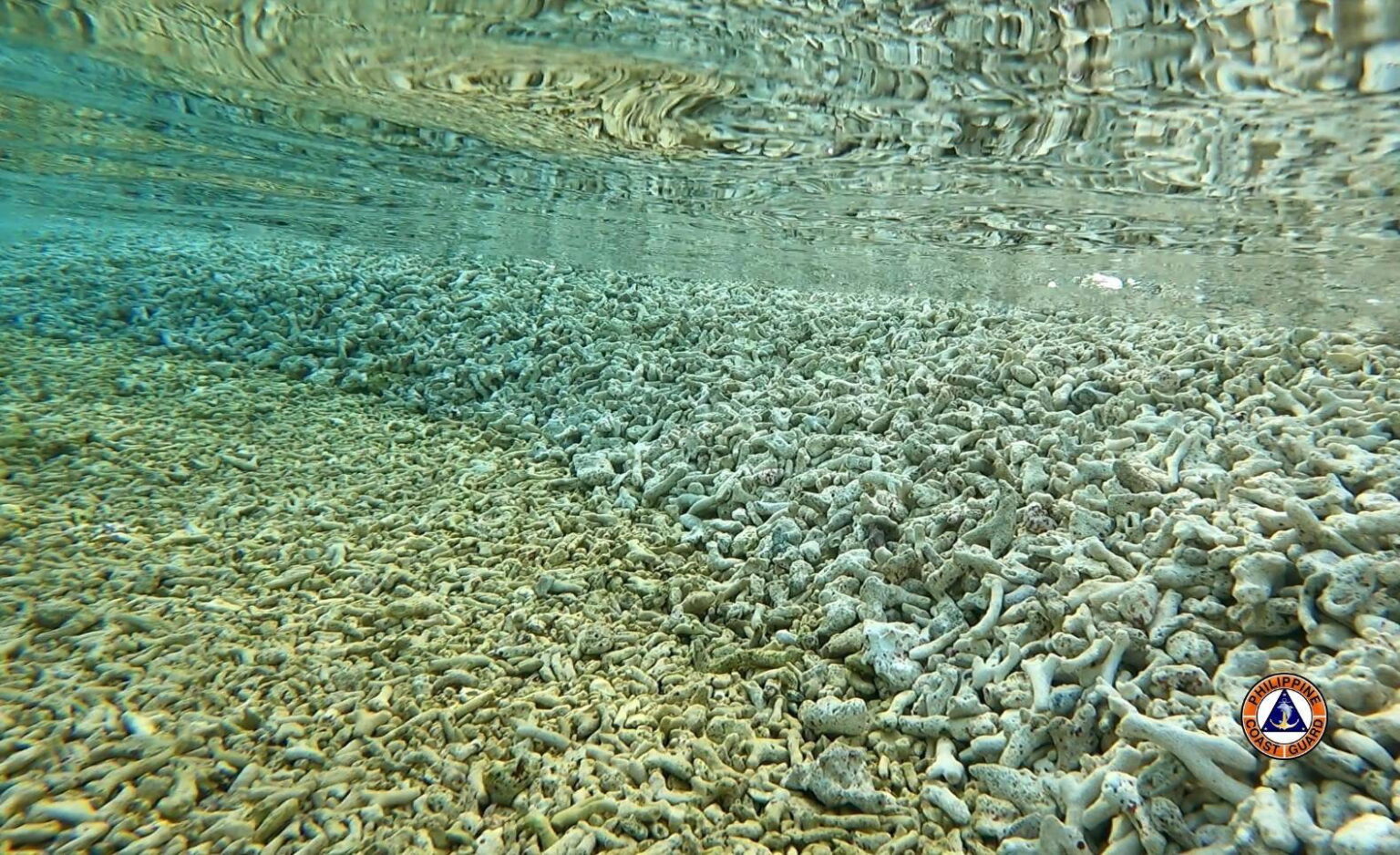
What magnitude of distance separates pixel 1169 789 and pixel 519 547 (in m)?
3.03

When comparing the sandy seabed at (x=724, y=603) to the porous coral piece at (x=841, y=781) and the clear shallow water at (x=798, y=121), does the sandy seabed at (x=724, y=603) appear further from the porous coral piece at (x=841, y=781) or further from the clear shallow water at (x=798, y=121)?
the clear shallow water at (x=798, y=121)

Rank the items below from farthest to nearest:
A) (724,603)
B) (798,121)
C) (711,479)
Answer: (798,121) < (711,479) < (724,603)

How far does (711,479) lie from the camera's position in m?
4.34

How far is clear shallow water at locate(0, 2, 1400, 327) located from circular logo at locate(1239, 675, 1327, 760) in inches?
149

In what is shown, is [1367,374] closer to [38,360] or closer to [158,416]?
[158,416]

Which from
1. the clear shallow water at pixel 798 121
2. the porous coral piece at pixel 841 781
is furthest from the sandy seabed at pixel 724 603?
the clear shallow water at pixel 798 121

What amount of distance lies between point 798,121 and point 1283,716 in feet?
19.5

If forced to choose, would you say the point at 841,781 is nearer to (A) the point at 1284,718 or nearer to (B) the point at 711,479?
(A) the point at 1284,718

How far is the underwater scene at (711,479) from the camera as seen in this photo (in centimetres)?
230

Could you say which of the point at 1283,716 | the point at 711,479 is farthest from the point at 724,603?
the point at 1283,716

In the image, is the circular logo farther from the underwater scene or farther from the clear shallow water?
the clear shallow water

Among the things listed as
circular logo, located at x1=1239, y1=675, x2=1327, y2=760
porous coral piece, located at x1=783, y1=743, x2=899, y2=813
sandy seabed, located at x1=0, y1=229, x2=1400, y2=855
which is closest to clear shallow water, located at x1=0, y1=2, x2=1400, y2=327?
sandy seabed, located at x1=0, y1=229, x2=1400, y2=855

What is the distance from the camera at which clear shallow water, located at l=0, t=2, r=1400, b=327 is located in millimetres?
4660

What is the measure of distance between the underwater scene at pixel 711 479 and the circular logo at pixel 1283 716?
2 cm
